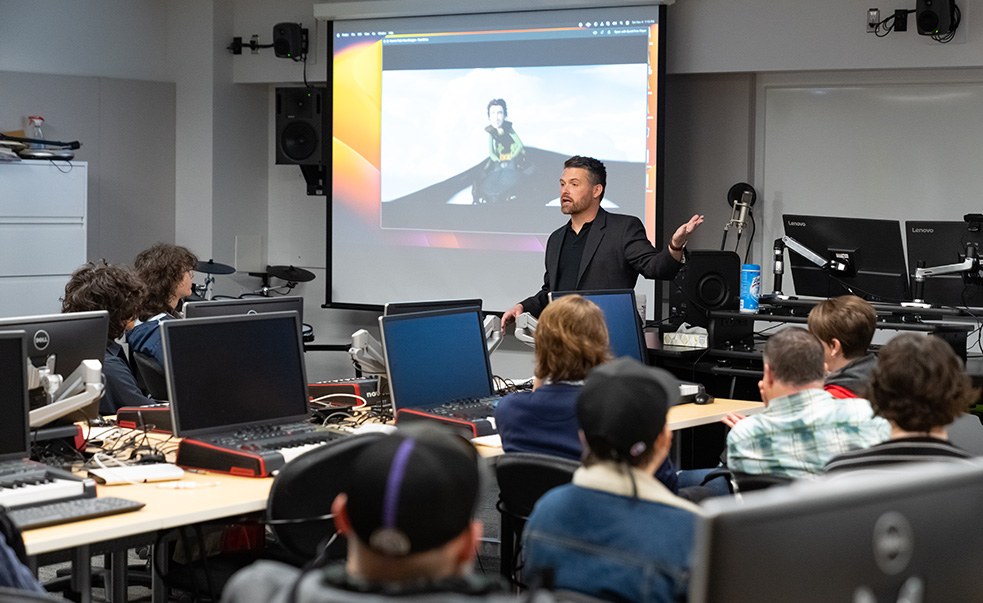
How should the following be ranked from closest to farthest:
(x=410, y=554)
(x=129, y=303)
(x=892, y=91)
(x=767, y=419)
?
(x=410, y=554) → (x=767, y=419) → (x=129, y=303) → (x=892, y=91)

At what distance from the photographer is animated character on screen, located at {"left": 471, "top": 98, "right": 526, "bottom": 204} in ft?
23.9

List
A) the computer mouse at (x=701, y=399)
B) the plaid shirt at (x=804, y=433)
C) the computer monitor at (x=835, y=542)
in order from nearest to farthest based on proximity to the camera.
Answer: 1. the computer monitor at (x=835, y=542)
2. the plaid shirt at (x=804, y=433)
3. the computer mouse at (x=701, y=399)

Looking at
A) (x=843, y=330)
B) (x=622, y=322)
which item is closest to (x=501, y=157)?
(x=622, y=322)

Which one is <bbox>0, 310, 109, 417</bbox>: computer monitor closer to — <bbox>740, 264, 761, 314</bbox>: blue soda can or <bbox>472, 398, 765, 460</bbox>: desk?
<bbox>472, 398, 765, 460</bbox>: desk

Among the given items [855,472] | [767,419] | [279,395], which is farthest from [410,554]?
[279,395]

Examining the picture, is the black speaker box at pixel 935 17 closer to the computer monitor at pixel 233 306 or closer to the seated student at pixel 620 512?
the computer monitor at pixel 233 306

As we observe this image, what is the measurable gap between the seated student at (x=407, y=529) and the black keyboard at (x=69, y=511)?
4.73ft

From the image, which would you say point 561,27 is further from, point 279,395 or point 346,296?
point 279,395

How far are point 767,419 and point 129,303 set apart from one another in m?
2.29

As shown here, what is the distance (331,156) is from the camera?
311 inches

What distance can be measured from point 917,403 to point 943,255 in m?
2.74

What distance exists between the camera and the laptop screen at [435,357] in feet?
12.3

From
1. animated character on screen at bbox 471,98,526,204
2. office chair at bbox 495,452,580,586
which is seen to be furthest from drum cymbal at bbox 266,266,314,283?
office chair at bbox 495,452,580,586

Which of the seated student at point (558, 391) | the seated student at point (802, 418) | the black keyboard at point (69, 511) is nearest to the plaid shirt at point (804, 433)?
the seated student at point (802, 418)
